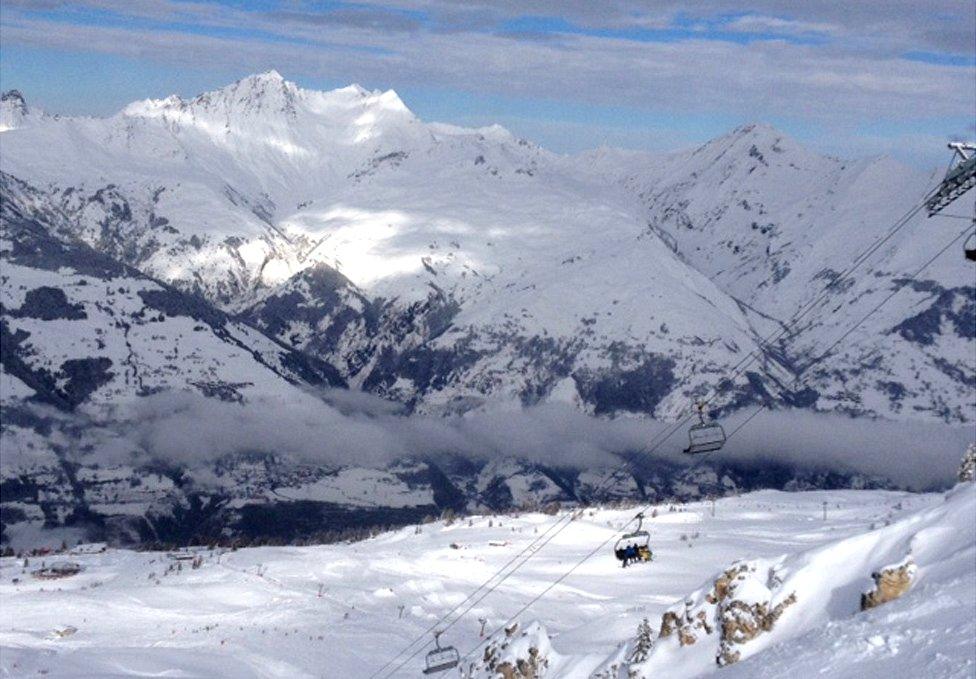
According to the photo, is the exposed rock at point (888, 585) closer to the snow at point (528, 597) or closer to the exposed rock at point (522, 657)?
the snow at point (528, 597)

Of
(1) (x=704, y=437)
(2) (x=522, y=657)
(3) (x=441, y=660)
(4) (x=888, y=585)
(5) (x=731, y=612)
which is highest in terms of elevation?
(1) (x=704, y=437)

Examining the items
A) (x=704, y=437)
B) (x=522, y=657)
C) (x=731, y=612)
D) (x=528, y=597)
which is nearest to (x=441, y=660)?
(x=522, y=657)

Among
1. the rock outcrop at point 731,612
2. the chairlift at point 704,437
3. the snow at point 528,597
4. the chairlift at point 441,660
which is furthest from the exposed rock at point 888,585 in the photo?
the chairlift at point 441,660

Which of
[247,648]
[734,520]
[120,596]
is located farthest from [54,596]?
[734,520]

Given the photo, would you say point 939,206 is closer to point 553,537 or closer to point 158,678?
point 158,678

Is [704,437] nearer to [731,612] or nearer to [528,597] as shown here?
[731,612]
